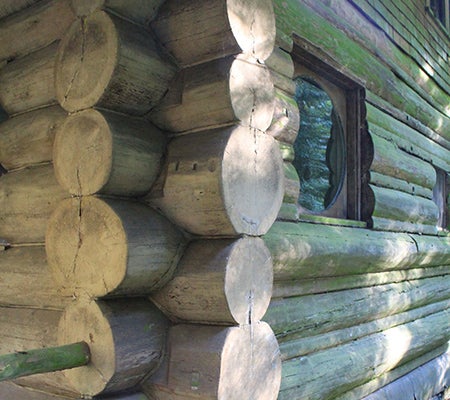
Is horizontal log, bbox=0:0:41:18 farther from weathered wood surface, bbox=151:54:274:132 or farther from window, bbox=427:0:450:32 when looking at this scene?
window, bbox=427:0:450:32

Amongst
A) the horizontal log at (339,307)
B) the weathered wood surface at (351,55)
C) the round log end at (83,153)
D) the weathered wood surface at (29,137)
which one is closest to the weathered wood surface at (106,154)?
the round log end at (83,153)

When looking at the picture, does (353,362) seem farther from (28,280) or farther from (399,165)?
(28,280)

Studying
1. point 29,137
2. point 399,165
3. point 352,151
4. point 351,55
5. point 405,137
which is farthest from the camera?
point 405,137

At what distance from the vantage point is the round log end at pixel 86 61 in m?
2.11

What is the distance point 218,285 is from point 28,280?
1.03 m

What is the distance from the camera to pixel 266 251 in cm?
236

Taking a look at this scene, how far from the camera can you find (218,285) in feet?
6.87

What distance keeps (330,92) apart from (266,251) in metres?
2.31

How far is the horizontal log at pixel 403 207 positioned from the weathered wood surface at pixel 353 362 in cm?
97

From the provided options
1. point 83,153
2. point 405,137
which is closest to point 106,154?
point 83,153

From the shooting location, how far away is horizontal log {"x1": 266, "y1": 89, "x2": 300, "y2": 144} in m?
3.03

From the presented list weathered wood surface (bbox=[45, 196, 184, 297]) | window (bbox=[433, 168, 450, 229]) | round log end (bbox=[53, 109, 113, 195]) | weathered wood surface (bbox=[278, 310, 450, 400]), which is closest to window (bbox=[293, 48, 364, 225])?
weathered wood surface (bbox=[278, 310, 450, 400])

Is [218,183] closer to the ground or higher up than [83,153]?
closer to the ground

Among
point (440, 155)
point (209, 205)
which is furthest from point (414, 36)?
point (209, 205)
